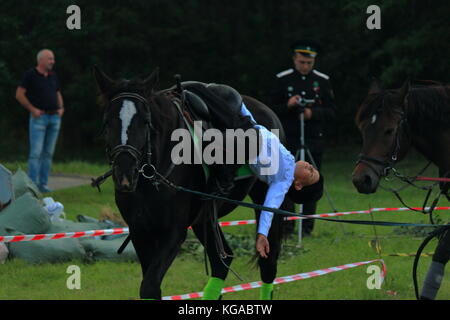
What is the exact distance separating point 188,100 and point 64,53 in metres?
19.6

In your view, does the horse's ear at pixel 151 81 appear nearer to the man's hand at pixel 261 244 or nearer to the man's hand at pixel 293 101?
the man's hand at pixel 261 244

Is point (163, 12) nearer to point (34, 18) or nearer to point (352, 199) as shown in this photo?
point (34, 18)

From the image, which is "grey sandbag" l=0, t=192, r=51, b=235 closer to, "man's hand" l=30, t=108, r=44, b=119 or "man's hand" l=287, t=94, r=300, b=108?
"man's hand" l=287, t=94, r=300, b=108

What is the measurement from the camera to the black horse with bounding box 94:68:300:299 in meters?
5.05

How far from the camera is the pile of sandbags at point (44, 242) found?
8539 mm

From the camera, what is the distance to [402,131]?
6652 millimetres

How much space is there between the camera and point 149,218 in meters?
5.40

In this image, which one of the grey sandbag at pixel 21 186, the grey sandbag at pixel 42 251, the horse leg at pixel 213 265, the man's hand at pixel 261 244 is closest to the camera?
the man's hand at pixel 261 244

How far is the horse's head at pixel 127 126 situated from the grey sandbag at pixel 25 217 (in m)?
3.93

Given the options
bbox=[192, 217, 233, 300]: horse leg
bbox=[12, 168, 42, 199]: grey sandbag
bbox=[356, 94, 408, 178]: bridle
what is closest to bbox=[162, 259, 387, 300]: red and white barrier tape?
bbox=[192, 217, 233, 300]: horse leg

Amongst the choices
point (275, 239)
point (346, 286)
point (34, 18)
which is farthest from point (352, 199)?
point (34, 18)

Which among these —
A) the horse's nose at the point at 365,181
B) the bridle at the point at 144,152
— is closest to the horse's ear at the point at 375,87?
the horse's nose at the point at 365,181

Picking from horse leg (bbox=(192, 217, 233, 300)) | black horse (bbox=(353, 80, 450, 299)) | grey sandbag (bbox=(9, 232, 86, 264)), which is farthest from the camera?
grey sandbag (bbox=(9, 232, 86, 264))

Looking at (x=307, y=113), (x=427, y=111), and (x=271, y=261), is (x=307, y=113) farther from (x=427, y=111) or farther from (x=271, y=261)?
(x=271, y=261)
